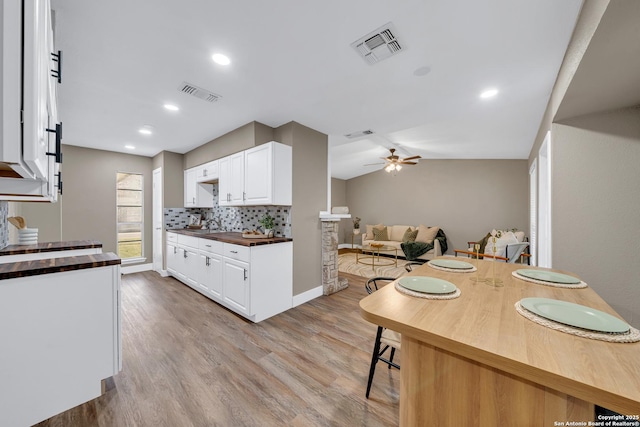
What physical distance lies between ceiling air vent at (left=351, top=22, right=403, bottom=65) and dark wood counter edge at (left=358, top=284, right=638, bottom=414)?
6.14ft

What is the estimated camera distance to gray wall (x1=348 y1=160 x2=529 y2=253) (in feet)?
19.5

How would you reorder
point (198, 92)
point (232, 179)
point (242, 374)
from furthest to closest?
point (232, 179), point (198, 92), point (242, 374)

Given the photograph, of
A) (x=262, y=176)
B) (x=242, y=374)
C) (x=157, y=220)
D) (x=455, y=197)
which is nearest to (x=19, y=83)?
(x=242, y=374)

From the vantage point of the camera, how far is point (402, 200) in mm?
7531

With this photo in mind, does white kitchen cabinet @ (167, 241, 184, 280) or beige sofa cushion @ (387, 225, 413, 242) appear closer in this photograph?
white kitchen cabinet @ (167, 241, 184, 280)

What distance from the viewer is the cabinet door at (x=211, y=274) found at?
3.18 m

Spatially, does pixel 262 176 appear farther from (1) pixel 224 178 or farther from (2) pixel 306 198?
(1) pixel 224 178

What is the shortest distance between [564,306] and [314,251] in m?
2.80

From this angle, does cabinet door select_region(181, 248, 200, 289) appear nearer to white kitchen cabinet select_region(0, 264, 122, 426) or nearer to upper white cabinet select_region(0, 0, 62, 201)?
white kitchen cabinet select_region(0, 264, 122, 426)

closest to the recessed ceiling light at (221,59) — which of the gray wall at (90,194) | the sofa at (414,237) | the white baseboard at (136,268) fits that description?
the gray wall at (90,194)

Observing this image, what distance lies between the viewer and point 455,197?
664cm

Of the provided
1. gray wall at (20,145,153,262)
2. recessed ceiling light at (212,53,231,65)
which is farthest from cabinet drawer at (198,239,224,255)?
gray wall at (20,145,153,262)

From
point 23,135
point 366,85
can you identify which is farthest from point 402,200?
point 23,135

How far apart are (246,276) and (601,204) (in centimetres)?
336
